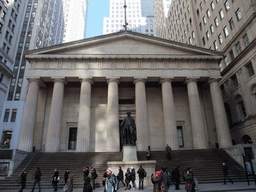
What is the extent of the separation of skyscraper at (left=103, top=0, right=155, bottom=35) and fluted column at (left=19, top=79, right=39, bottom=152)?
8542 centimetres

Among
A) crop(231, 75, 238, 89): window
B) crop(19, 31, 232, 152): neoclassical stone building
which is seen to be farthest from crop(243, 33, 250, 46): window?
crop(231, 75, 238, 89): window

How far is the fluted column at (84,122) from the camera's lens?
934 inches

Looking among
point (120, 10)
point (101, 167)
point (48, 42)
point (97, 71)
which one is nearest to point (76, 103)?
point (97, 71)

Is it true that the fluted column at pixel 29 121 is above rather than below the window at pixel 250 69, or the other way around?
below

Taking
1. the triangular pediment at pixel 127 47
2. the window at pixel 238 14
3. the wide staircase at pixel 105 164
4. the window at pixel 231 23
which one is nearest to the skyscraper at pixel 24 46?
the triangular pediment at pixel 127 47

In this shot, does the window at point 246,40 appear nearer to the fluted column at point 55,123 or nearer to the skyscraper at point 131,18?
the fluted column at point 55,123

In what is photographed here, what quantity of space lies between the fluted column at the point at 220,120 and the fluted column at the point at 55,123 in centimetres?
1904

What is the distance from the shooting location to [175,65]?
27516 mm

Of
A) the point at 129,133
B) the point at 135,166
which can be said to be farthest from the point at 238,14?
the point at 135,166

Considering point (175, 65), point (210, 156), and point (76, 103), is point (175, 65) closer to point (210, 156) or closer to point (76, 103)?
point (210, 156)

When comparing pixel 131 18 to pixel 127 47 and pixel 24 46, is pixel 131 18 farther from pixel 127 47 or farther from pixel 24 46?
pixel 127 47

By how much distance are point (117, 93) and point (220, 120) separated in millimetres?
12984

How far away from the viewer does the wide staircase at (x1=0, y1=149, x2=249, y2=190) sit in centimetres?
1639

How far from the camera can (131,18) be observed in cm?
11062
